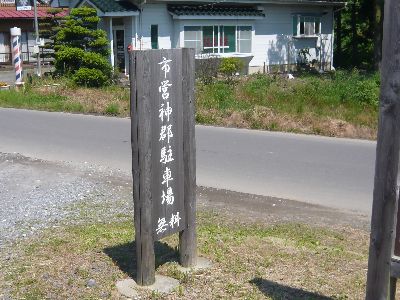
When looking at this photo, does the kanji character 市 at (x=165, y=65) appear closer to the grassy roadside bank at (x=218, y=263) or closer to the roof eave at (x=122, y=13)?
the grassy roadside bank at (x=218, y=263)

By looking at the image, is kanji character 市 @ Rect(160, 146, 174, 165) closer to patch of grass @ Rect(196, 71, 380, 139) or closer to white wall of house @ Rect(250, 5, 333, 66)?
patch of grass @ Rect(196, 71, 380, 139)

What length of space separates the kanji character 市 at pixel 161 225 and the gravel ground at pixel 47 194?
1889 millimetres

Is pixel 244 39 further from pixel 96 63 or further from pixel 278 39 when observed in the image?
pixel 96 63

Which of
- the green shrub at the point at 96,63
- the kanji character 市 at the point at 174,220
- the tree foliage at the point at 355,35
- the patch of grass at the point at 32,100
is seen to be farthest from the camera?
the tree foliage at the point at 355,35

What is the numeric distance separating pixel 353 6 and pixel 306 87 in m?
20.2

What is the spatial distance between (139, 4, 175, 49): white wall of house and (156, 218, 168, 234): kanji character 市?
66.9 feet

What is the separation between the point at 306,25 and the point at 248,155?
21.8 meters

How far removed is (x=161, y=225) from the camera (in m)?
4.81

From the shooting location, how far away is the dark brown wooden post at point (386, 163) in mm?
3465

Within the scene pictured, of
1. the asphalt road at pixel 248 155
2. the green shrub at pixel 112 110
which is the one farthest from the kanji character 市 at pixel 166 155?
the green shrub at pixel 112 110

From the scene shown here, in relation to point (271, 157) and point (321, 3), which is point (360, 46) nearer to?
point (321, 3)

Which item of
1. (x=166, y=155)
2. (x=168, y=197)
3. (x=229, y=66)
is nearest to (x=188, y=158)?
(x=166, y=155)

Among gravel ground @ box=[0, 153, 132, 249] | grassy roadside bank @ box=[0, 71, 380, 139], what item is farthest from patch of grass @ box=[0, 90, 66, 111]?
gravel ground @ box=[0, 153, 132, 249]

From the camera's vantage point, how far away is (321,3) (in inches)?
1211
